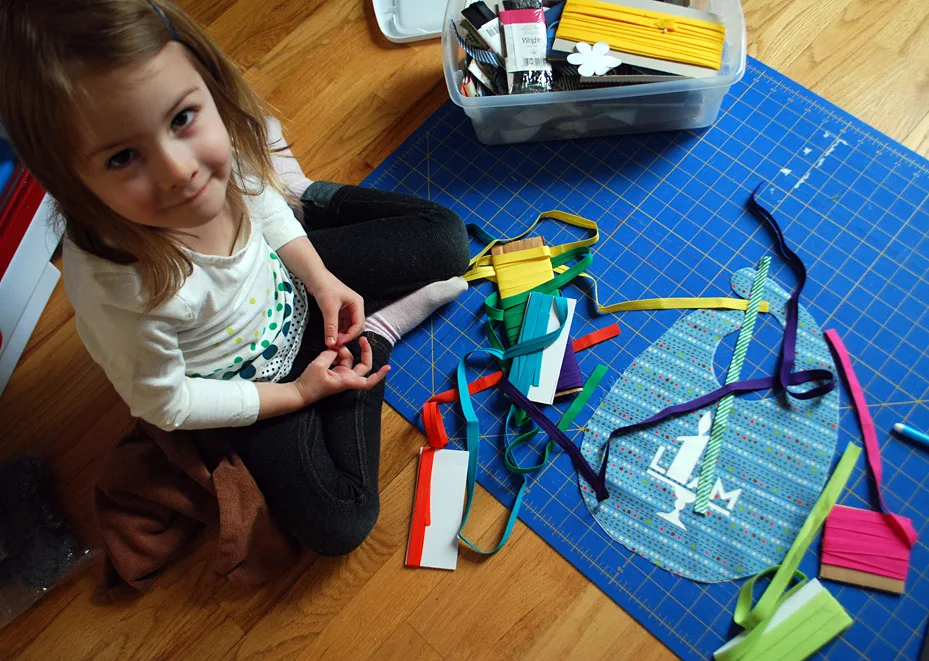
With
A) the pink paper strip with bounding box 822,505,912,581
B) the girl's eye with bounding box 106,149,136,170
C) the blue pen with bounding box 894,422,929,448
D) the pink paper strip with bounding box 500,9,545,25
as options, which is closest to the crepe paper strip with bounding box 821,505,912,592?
the pink paper strip with bounding box 822,505,912,581

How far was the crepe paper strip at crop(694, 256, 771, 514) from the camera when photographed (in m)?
1.00

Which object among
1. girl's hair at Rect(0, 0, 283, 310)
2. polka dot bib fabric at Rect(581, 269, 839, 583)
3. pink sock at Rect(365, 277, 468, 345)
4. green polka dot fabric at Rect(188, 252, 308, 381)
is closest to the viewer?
girl's hair at Rect(0, 0, 283, 310)

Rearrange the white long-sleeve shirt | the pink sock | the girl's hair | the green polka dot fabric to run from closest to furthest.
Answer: the girl's hair, the white long-sleeve shirt, the green polka dot fabric, the pink sock

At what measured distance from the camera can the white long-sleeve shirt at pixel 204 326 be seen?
2.38ft

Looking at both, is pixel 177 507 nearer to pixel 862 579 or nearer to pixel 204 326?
pixel 204 326

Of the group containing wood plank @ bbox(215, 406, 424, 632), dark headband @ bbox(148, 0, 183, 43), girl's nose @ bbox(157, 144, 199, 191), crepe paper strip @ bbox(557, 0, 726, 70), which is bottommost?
wood plank @ bbox(215, 406, 424, 632)

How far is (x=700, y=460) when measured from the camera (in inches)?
39.9

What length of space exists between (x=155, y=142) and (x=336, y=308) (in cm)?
38

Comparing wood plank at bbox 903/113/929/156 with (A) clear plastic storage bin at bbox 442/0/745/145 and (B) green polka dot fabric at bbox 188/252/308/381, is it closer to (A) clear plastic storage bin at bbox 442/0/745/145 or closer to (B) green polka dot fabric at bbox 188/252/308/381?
(A) clear plastic storage bin at bbox 442/0/745/145

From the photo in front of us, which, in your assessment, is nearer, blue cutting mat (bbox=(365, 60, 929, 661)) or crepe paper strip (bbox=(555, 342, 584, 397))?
blue cutting mat (bbox=(365, 60, 929, 661))

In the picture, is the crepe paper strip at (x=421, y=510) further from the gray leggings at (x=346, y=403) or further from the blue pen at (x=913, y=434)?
the blue pen at (x=913, y=434)

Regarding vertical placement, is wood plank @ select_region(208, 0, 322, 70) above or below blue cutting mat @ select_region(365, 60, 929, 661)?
above

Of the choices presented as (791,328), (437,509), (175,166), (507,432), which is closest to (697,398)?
(791,328)

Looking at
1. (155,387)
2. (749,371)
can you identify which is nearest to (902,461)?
(749,371)
